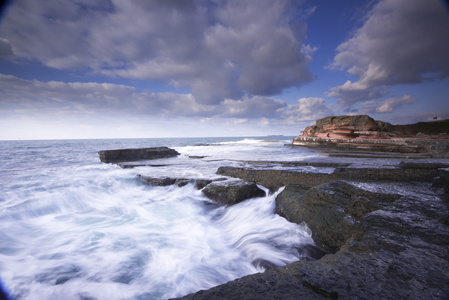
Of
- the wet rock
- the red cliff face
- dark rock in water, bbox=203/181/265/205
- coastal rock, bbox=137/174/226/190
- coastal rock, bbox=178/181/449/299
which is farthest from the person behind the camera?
the red cliff face

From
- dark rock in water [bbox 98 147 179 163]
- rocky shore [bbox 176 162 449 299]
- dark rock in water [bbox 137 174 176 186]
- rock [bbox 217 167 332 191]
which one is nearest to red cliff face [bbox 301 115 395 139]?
rock [bbox 217 167 332 191]

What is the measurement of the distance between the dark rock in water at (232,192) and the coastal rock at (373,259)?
2.80 metres

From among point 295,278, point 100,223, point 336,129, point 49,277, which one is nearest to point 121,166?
point 100,223

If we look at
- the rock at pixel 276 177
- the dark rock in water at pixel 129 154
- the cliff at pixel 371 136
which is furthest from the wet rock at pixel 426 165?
the dark rock in water at pixel 129 154

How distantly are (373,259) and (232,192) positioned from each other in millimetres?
4292

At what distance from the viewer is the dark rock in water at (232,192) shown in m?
5.96

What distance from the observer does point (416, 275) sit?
165 cm

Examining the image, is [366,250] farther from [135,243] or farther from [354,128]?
[354,128]

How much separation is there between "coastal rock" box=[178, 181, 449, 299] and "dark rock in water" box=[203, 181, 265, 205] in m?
2.80

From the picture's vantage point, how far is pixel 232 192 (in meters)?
6.02

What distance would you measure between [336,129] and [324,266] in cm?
2387

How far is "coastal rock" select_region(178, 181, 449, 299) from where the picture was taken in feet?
5.07

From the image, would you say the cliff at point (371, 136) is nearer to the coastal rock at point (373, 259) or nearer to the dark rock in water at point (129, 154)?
the coastal rock at point (373, 259)

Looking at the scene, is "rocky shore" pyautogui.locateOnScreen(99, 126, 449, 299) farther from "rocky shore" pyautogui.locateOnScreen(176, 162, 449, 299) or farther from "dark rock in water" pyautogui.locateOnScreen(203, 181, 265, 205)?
"dark rock in water" pyautogui.locateOnScreen(203, 181, 265, 205)
